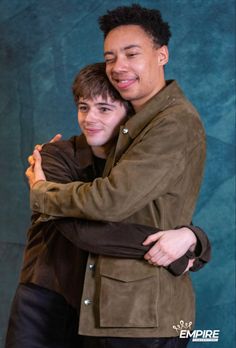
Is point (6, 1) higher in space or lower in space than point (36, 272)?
higher

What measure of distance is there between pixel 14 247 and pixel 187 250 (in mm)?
1516

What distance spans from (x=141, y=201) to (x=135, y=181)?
6 cm

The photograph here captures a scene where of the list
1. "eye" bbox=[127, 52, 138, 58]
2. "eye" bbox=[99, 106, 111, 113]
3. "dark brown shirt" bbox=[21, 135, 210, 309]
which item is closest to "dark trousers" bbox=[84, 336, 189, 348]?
"dark brown shirt" bbox=[21, 135, 210, 309]

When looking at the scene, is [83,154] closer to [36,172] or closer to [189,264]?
[36,172]

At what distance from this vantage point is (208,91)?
11.3 feet

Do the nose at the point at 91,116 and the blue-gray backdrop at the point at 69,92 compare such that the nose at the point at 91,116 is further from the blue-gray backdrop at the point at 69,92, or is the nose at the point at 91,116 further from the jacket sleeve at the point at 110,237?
the blue-gray backdrop at the point at 69,92

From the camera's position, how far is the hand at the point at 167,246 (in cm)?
197

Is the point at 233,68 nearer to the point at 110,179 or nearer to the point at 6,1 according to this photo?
the point at 6,1

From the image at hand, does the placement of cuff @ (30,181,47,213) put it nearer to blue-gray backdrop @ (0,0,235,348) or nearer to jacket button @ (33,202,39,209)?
jacket button @ (33,202,39,209)

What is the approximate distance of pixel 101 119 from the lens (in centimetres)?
219

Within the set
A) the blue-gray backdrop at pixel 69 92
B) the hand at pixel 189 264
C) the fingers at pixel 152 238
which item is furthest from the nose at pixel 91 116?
the blue-gray backdrop at pixel 69 92

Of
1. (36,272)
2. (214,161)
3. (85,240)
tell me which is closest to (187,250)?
(85,240)

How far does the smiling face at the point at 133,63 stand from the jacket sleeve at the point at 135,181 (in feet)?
0.63

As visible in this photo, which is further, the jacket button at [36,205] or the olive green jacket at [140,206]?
the jacket button at [36,205]
